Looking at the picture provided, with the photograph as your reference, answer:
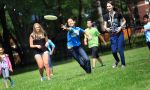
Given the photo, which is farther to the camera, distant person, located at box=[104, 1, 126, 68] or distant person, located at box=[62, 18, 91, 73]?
distant person, located at box=[104, 1, 126, 68]

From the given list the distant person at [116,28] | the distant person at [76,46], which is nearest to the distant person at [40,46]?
the distant person at [76,46]

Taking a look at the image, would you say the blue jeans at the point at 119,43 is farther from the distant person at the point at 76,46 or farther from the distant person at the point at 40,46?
the distant person at the point at 40,46

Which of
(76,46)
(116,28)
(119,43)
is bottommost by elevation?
(119,43)

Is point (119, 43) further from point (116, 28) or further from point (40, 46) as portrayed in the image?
point (40, 46)

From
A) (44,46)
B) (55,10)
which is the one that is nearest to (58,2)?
(55,10)

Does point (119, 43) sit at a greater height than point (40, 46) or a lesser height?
lesser

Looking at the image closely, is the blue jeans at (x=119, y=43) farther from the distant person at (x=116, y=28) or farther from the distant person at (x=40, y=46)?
the distant person at (x=40, y=46)

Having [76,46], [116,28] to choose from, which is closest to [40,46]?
[76,46]

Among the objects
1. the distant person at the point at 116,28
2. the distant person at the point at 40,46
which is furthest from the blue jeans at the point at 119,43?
the distant person at the point at 40,46

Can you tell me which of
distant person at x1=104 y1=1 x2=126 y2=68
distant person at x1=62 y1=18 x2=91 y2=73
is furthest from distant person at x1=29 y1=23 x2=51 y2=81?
distant person at x1=104 y1=1 x2=126 y2=68

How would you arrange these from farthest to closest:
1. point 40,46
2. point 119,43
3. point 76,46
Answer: point 40,46 < point 119,43 < point 76,46

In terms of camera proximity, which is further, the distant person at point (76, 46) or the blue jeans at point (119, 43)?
the blue jeans at point (119, 43)

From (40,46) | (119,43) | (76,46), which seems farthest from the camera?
(40,46)

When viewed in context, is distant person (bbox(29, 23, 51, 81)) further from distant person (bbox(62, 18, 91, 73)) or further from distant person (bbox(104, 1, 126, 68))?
distant person (bbox(104, 1, 126, 68))
